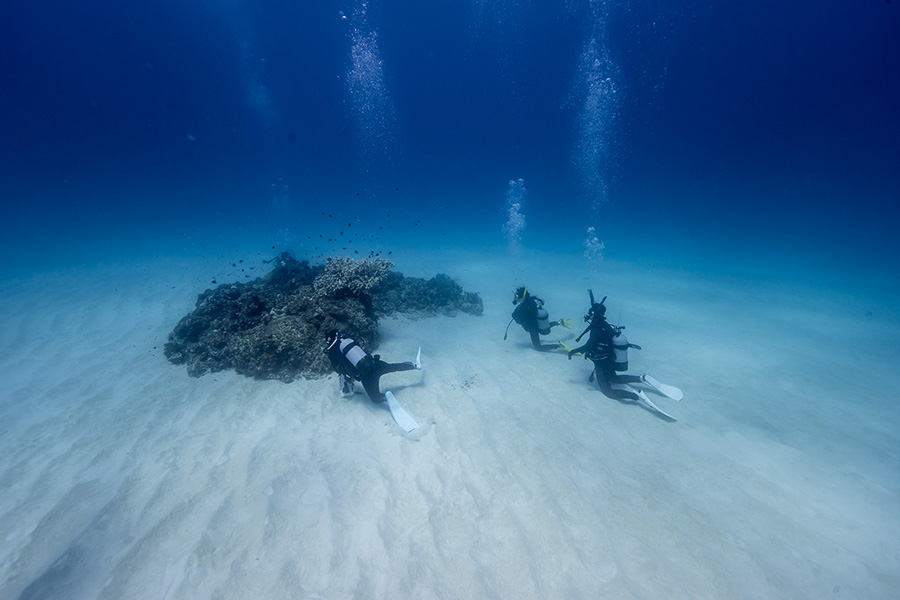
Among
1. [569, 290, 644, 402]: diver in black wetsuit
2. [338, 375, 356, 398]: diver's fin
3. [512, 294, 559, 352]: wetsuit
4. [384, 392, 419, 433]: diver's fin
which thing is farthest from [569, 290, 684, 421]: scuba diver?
[338, 375, 356, 398]: diver's fin

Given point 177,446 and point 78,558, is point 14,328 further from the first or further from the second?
point 78,558

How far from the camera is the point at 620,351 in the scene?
24.5 feet

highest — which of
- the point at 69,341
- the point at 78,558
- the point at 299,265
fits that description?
the point at 299,265

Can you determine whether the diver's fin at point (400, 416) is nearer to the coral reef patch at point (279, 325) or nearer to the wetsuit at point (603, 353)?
the coral reef patch at point (279, 325)

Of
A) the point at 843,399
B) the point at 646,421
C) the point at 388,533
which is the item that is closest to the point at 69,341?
the point at 388,533

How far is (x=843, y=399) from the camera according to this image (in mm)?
8570

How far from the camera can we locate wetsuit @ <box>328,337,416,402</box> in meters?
6.38

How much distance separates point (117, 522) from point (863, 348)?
23044 mm

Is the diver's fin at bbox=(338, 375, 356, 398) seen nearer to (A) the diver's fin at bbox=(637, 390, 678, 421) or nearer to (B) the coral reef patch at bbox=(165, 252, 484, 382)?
(B) the coral reef patch at bbox=(165, 252, 484, 382)

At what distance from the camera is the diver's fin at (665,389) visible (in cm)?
766

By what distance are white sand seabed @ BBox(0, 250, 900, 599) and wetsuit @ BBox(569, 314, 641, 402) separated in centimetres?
33

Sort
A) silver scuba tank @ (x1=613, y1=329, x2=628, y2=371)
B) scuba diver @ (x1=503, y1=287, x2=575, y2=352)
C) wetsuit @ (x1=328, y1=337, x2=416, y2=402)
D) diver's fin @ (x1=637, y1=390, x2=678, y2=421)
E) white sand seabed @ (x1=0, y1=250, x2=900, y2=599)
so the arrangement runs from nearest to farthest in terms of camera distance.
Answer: white sand seabed @ (x1=0, y1=250, x2=900, y2=599) < wetsuit @ (x1=328, y1=337, x2=416, y2=402) < diver's fin @ (x1=637, y1=390, x2=678, y2=421) < silver scuba tank @ (x1=613, y1=329, x2=628, y2=371) < scuba diver @ (x1=503, y1=287, x2=575, y2=352)

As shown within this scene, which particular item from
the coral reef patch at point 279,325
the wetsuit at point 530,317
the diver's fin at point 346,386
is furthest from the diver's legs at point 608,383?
the coral reef patch at point 279,325

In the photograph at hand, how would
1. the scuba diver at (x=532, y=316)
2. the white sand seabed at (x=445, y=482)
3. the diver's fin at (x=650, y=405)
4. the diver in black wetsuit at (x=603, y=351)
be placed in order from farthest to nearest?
1. the scuba diver at (x=532, y=316)
2. the diver in black wetsuit at (x=603, y=351)
3. the diver's fin at (x=650, y=405)
4. the white sand seabed at (x=445, y=482)
